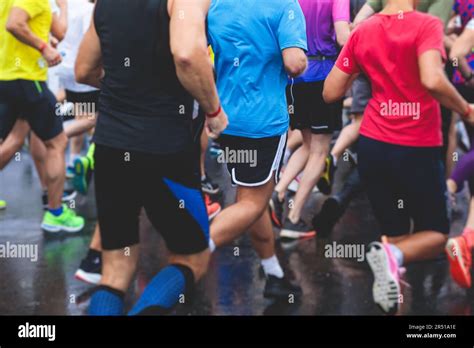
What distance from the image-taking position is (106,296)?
11.6 feet

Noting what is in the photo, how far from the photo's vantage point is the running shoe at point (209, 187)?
663 centimetres

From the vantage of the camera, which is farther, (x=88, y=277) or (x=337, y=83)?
(x=88, y=277)

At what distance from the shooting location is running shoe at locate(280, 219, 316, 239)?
566 centimetres

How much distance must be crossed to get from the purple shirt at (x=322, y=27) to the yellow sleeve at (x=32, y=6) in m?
1.84

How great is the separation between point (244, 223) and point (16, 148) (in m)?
2.28

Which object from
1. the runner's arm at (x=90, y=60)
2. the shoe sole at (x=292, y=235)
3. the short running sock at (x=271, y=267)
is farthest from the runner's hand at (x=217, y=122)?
the shoe sole at (x=292, y=235)

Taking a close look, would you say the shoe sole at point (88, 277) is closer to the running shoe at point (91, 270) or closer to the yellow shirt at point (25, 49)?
the running shoe at point (91, 270)

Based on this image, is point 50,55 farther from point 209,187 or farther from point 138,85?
point 138,85

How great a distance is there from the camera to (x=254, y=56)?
4250 mm

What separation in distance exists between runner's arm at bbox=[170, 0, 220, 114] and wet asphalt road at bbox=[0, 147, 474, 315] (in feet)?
5.49

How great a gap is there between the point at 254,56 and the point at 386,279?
4.26 feet

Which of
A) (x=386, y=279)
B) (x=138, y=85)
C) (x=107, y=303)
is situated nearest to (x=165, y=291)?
(x=107, y=303)
